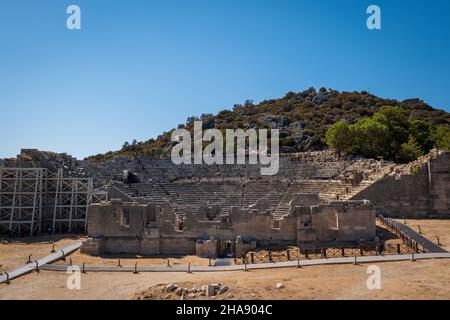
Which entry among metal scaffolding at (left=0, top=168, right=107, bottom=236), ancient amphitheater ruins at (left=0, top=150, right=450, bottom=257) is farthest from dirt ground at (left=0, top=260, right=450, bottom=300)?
metal scaffolding at (left=0, top=168, right=107, bottom=236)

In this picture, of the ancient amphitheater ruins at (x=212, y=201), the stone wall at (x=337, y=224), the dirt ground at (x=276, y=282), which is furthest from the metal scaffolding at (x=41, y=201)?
the stone wall at (x=337, y=224)

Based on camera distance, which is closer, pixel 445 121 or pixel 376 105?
pixel 445 121

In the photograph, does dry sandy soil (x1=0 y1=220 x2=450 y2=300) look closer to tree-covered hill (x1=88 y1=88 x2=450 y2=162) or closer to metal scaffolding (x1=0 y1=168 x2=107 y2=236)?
metal scaffolding (x1=0 y1=168 x2=107 y2=236)

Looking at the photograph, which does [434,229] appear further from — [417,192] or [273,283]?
[273,283]

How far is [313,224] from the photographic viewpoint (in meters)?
22.1

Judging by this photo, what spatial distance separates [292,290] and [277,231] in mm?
7829

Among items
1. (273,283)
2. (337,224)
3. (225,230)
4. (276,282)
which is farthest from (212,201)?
(273,283)

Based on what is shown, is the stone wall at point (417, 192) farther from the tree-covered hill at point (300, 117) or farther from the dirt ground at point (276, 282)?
the tree-covered hill at point (300, 117)

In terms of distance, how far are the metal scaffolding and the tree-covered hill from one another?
26.9m

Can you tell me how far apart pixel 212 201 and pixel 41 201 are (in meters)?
12.2

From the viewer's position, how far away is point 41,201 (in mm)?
29859
